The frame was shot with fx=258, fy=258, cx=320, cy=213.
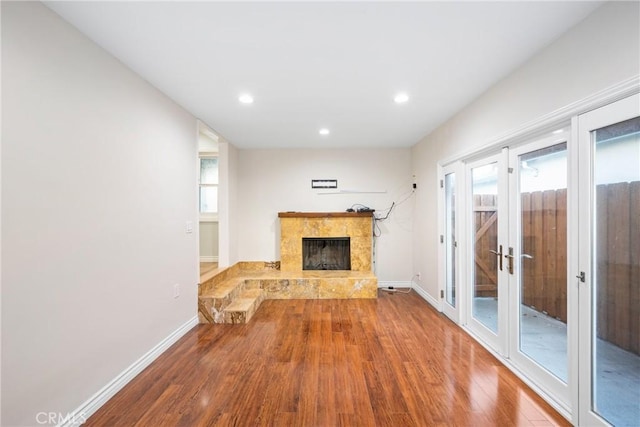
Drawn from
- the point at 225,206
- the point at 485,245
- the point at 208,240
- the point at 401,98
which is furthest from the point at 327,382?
the point at 208,240

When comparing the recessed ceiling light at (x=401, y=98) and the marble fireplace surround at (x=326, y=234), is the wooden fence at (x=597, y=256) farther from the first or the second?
the marble fireplace surround at (x=326, y=234)

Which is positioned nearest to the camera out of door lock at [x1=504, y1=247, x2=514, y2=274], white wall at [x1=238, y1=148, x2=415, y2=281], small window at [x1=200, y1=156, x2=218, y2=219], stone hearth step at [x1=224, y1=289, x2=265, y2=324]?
door lock at [x1=504, y1=247, x2=514, y2=274]

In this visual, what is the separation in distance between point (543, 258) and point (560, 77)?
1.30m

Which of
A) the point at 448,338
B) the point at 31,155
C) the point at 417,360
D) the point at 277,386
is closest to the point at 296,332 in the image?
the point at 277,386

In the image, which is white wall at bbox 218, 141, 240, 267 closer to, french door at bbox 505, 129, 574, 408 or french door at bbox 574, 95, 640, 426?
french door at bbox 505, 129, 574, 408

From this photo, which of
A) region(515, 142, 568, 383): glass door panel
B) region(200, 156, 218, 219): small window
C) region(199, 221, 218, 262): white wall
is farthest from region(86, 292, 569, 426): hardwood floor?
region(200, 156, 218, 219): small window

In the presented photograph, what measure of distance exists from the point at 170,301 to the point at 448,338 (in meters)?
2.98

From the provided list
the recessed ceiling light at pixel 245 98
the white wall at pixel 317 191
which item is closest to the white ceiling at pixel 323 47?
the recessed ceiling light at pixel 245 98

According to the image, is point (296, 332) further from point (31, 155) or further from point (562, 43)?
point (562, 43)

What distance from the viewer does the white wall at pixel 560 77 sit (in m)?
1.38

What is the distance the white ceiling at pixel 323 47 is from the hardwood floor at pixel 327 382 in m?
2.53

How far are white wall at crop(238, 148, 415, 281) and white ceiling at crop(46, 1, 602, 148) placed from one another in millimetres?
1852

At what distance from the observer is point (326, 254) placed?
193 inches

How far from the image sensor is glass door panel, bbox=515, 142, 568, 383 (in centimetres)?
185
